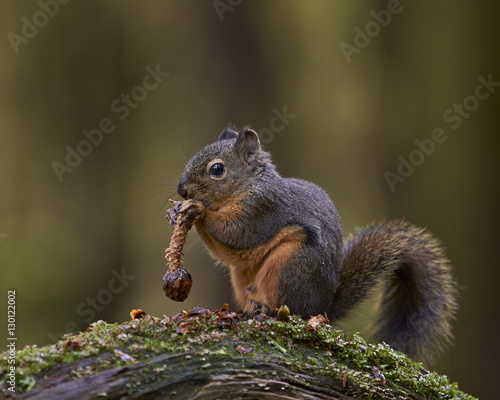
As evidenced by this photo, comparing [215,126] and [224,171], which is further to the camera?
[215,126]

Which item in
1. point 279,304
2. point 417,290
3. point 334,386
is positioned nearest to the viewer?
point 334,386

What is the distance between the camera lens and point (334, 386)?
214 centimetres

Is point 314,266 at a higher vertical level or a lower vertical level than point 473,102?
lower

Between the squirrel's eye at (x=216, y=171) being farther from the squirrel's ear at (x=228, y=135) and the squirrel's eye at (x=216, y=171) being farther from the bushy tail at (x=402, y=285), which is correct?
the bushy tail at (x=402, y=285)

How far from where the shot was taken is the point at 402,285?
135 inches

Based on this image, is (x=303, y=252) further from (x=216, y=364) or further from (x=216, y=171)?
(x=216, y=364)

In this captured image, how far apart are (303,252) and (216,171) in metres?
0.61

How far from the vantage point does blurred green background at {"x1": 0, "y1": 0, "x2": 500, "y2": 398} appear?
16.2 feet

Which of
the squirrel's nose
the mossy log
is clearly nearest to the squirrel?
the squirrel's nose

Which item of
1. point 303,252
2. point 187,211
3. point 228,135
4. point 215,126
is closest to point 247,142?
point 228,135

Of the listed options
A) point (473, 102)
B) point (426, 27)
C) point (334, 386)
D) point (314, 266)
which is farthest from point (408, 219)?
point (334, 386)

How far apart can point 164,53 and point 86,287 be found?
2.21 meters

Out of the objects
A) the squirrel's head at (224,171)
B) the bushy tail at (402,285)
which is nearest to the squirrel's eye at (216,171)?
the squirrel's head at (224,171)

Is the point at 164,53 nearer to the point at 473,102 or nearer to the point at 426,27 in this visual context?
the point at 426,27
